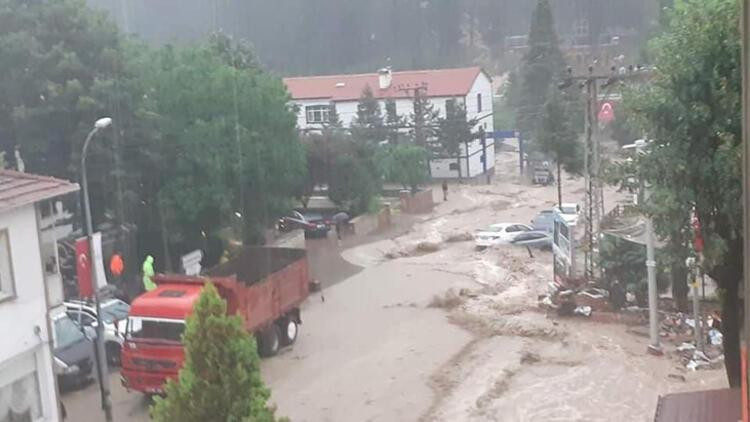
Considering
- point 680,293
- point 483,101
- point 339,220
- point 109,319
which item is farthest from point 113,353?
point 483,101

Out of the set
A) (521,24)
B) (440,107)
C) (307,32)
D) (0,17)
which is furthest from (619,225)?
(307,32)

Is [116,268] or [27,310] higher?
[27,310]

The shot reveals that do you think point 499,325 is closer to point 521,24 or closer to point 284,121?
point 284,121

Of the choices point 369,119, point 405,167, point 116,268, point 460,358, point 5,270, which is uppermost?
point 369,119

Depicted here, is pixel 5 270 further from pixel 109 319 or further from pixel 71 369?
pixel 109 319

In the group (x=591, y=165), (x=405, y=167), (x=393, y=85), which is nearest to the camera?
(x=591, y=165)

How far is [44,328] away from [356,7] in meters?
28.4

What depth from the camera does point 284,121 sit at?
12875 millimetres

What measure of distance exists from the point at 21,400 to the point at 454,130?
15.5m

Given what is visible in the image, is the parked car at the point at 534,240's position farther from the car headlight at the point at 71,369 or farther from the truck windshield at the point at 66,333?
the car headlight at the point at 71,369

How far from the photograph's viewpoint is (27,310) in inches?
200

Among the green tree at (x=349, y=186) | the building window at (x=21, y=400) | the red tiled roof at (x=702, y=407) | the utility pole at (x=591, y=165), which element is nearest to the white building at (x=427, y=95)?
the green tree at (x=349, y=186)

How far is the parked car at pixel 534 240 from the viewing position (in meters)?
13.0

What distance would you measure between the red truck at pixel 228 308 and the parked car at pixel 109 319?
1.43 ft
